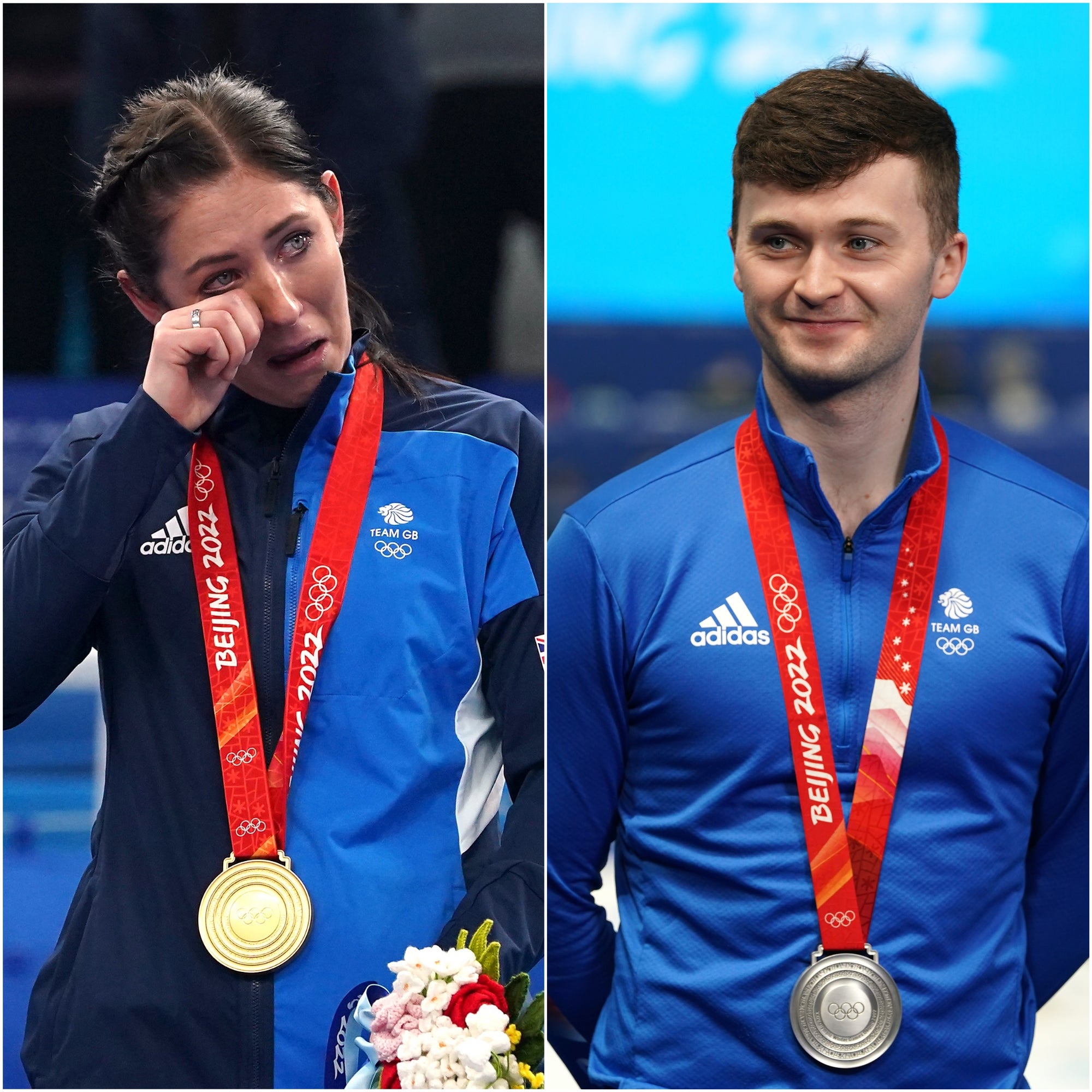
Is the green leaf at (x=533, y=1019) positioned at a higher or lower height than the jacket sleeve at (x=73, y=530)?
lower

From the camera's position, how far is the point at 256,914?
270cm

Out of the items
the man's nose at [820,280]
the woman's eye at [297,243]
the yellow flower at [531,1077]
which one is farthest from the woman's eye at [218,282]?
the yellow flower at [531,1077]

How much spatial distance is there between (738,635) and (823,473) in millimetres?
380

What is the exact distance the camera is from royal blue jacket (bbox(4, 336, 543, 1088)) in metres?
2.71

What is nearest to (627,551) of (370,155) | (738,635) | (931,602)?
(738,635)

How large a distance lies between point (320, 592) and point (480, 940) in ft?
2.60

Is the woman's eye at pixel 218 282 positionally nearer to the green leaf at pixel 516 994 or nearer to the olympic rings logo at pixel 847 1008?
the green leaf at pixel 516 994

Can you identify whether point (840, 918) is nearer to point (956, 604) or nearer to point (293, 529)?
point (956, 604)

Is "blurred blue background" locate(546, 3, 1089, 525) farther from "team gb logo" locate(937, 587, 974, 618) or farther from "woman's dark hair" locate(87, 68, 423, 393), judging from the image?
"woman's dark hair" locate(87, 68, 423, 393)

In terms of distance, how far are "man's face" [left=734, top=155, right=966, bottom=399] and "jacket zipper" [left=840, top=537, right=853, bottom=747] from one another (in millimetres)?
343

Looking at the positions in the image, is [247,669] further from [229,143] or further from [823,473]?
[823,473]

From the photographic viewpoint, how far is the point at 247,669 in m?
2.71

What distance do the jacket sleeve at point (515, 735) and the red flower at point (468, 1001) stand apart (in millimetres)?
135

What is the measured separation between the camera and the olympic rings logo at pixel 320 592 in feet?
9.02
